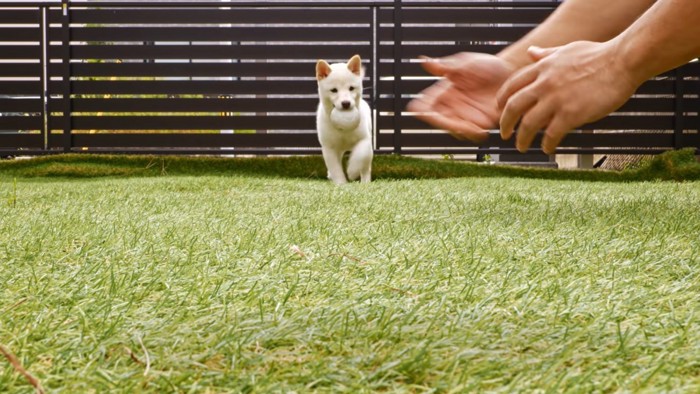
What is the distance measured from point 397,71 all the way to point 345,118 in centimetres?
175

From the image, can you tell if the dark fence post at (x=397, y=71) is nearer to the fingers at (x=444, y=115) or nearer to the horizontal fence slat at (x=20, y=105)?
the horizontal fence slat at (x=20, y=105)

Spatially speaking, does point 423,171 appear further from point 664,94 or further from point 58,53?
point 58,53

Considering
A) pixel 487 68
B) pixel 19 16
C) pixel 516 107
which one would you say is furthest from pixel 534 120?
pixel 19 16

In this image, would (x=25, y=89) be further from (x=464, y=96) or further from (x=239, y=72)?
(x=464, y=96)

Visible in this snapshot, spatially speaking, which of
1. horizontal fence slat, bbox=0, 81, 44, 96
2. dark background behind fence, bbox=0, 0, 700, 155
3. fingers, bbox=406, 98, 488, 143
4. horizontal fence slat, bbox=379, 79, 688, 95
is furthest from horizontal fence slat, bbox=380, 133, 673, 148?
fingers, bbox=406, 98, 488, 143

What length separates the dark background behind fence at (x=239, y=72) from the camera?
5.02 meters

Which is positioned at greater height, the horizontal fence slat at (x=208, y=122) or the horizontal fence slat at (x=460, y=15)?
the horizontal fence slat at (x=460, y=15)

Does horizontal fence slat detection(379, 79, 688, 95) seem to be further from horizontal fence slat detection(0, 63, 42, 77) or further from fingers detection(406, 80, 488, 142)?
fingers detection(406, 80, 488, 142)

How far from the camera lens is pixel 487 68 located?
1198mm

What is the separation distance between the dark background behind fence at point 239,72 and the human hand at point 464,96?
3.81 metres

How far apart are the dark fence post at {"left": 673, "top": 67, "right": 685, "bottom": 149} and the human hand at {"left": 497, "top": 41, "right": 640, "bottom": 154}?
15.5 ft

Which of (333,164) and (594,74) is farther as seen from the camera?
(333,164)

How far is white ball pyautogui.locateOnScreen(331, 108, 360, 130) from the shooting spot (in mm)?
3418

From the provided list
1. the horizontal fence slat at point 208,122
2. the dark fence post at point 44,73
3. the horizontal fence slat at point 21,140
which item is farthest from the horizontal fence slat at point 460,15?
the horizontal fence slat at point 21,140
